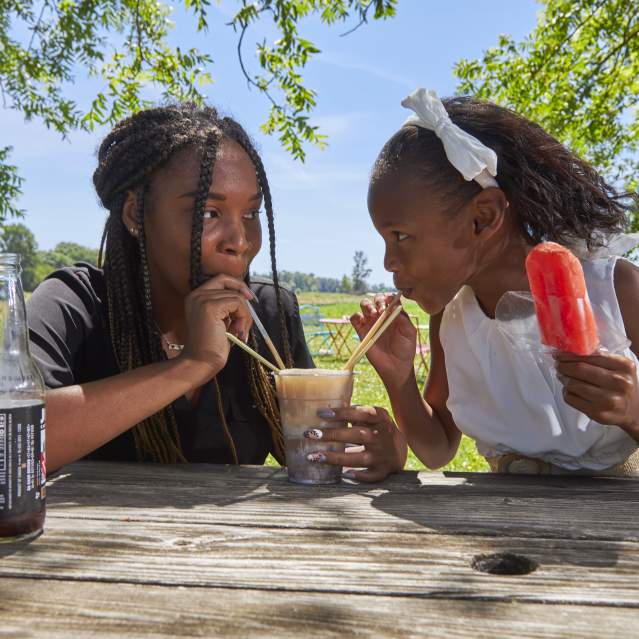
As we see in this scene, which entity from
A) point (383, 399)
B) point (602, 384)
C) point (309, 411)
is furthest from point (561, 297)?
point (383, 399)

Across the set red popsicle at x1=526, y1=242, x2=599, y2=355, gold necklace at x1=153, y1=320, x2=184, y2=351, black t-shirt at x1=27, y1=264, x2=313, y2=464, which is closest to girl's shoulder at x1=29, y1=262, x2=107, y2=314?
black t-shirt at x1=27, y1=264, x2=313, y2=464

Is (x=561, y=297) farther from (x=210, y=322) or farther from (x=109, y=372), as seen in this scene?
(x=109, y=372)

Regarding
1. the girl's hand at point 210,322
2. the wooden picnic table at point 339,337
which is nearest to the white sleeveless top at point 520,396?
the girl's hand at point 210,322

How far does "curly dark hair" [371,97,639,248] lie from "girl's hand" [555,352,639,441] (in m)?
0.68

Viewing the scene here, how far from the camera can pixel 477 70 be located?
8906 mm

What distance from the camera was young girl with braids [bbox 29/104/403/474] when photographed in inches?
78.0

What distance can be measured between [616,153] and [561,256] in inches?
418

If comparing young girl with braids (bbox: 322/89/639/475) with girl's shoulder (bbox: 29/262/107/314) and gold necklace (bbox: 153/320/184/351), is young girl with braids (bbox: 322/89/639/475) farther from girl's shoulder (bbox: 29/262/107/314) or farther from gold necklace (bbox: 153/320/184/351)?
girl's shoulder (bbox: 29/262/107/314)

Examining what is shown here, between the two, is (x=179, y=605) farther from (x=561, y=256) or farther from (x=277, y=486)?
(x=561, y=256)

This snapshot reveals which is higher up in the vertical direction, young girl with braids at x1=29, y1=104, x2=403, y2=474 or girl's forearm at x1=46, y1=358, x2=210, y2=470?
young girl with braids at x1=29, y1=104, x2=403, y2=474

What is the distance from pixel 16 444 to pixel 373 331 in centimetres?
89

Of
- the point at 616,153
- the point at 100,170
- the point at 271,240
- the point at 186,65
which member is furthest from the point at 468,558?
the point at 616,153

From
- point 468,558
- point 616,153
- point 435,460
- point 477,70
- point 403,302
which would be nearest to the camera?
point 468,558

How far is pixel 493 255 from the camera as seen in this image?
2.10m
